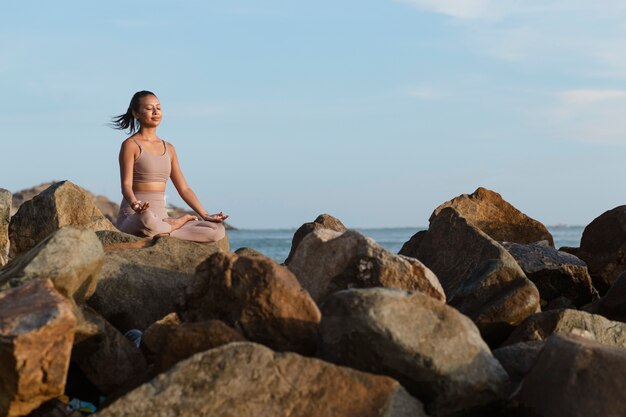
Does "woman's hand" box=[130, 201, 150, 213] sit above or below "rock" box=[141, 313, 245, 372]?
above

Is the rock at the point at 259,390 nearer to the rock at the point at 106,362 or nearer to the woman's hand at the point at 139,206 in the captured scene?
the rock at the point at 106,362

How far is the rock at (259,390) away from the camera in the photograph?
207 inches

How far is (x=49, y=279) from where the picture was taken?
6215 millimetres

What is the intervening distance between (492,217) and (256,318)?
6.20m

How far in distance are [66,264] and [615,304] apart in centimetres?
432

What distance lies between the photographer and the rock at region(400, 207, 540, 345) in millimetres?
7316

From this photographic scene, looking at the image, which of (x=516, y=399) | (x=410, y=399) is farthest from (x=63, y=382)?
(x=516, y=399)

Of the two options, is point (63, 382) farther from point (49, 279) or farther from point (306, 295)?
point (306, 295)

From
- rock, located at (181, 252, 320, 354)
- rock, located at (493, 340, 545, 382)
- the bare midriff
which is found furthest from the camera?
the bare midriff

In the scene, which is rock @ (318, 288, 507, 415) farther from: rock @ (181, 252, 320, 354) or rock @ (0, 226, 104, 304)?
rock @ (0, 226, 104, 304)

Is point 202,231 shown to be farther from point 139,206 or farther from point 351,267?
point 351,267

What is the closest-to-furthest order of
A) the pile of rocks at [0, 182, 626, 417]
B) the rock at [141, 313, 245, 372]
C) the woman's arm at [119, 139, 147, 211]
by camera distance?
Result: the pile of rocks at [0, 182, 626, 417], the rock at [141, 313, 245, 372], the woman's arm at [119, 139, 147, 211]

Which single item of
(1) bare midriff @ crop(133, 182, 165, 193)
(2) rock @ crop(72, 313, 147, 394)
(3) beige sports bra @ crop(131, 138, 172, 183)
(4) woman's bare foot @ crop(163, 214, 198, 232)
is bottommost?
(2) rock @ crop(72, 313, 147, 394)

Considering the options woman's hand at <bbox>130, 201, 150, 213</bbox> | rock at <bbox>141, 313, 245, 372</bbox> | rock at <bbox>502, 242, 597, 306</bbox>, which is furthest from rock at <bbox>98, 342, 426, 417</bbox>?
woman's hand at <bbox>130, 201, 150, 213</bbox>
